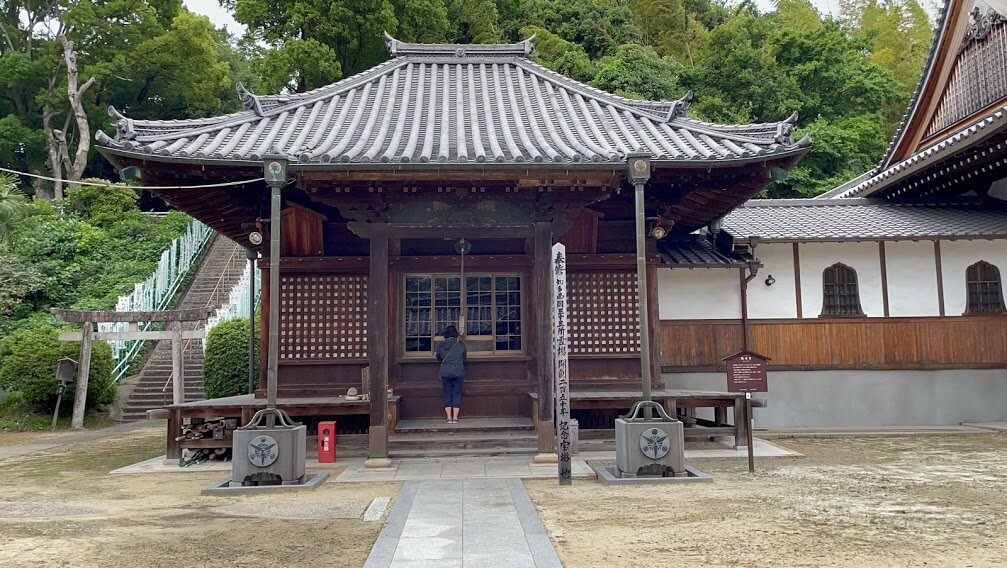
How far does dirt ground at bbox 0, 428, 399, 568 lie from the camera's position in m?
5.41

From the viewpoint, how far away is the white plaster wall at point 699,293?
46.5 feet

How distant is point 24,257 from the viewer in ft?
73.2

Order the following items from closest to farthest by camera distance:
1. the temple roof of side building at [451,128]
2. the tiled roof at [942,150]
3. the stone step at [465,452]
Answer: the temple roof of side building at [451,128] < the stone step at [465,452] < the tiled roof at [942,150]

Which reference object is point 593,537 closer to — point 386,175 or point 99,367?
point 386,175

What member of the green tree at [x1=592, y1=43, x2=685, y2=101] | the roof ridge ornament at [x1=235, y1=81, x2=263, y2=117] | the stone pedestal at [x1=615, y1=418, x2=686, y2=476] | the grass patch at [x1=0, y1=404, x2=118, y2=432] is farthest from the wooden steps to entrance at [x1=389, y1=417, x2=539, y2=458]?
the green tree at [x1=592, y1=43, x2=685, y2=101]

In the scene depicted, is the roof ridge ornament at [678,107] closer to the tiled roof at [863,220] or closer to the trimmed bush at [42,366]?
the tiled roof at [863,220]

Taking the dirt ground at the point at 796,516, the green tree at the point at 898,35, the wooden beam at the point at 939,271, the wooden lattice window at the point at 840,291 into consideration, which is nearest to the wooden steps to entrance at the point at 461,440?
the dirt ground at the point at 796,516

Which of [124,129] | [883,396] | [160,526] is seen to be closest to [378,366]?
[160,526]

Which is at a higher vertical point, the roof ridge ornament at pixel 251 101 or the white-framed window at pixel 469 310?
the roof ridge ornament at pixel 251 101

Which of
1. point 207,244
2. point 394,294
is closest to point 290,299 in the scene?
point 394,294

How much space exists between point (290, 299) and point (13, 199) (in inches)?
445

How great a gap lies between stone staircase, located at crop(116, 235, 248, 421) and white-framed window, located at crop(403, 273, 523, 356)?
8583 mm

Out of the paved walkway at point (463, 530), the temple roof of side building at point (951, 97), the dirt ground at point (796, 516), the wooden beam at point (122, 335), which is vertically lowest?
the dirt ground at point (796, 516)

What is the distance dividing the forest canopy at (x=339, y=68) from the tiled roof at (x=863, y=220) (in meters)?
10.9
